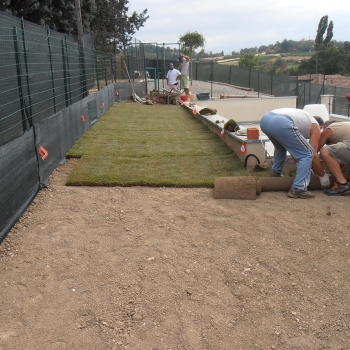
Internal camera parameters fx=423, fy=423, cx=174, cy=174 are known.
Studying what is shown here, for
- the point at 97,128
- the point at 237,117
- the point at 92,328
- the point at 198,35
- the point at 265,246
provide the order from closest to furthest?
the point at 92,328 → the point at 265,246 → the point at 97,128 → the point at 237,117 → the point at 198,35

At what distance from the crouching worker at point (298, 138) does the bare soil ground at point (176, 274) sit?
25 centimetres

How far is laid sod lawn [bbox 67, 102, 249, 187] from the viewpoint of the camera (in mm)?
6074

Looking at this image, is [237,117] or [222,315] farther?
[237,117]

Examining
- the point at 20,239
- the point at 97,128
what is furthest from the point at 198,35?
the point at 20,239

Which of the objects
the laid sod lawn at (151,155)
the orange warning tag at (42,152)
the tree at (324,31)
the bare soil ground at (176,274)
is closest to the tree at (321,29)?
the tree at (324,31)

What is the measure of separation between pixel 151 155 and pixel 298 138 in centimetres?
303

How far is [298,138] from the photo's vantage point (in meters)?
5.34

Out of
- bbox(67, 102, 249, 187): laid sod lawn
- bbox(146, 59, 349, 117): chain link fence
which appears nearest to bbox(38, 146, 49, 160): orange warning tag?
bbox(67, 102, 249, 187): laid sod lawn

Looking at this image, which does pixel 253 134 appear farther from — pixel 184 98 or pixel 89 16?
pixel 89 16

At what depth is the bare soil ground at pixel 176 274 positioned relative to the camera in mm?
2791

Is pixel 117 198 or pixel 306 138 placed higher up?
pixel 306 138

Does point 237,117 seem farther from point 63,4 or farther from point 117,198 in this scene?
point 117,198

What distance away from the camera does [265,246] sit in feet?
13.3

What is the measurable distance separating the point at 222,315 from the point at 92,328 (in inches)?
35.5
